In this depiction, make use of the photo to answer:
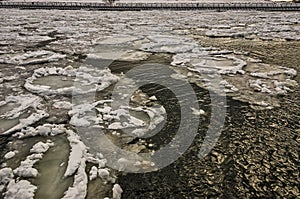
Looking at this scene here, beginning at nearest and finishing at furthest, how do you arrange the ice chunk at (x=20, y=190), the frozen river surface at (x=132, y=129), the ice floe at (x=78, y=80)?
the ice chunk at (x=20, y=190) → the frozen river surface at (x=132, y=129) → the ice floe at (x=78, y=80)

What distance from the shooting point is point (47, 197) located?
2115 millimetres

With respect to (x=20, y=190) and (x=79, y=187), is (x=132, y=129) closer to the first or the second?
(x=79, y=187)

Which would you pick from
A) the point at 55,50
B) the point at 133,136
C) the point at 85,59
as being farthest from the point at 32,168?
the point at 55,50

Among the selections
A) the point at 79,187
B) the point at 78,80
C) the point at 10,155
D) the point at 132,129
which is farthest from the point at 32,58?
the point at 79,187

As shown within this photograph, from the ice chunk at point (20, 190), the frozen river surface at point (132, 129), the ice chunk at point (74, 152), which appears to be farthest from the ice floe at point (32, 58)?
the ice chunk at point (20, 190)

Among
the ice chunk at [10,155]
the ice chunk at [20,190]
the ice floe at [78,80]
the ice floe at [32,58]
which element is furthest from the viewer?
the ice floe at [32,58]

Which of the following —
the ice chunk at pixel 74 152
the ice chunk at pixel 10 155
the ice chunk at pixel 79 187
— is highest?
the ice chunk at pixel 10 155

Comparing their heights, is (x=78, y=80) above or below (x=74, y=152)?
above

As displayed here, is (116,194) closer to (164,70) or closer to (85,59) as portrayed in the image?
(164,70)

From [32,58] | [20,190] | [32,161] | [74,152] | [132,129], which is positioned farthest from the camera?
[32,58]

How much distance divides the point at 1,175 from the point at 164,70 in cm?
414

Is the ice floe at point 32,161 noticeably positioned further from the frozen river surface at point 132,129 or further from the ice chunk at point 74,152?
the ice chunk at point 74,152

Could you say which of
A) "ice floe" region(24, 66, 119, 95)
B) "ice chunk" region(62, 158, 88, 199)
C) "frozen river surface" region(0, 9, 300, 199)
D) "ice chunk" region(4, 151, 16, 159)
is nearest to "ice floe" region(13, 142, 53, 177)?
"frozen river surface" region(0, 9, 300, 199)

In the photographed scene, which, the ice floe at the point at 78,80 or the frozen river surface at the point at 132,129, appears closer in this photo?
the frozen river surface at the point at 132,129
